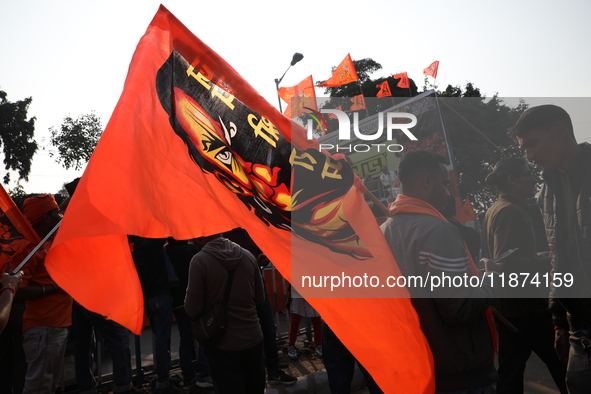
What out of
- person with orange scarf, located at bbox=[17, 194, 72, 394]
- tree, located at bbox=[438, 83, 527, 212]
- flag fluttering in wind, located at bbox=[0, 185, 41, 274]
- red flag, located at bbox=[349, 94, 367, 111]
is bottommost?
person with orange scarf, located at bbox=[17, 194, 72, 394]

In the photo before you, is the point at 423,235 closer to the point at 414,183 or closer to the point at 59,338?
the point at 414,183

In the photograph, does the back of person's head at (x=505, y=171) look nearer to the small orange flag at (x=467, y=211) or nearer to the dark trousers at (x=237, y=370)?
the dark trousers at (x=237, y=370)

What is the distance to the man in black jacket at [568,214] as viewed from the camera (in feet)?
8.54

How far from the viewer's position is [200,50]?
2.66 metres

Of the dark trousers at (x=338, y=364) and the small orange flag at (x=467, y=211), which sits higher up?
the small orange flag at (x=467, y=211)

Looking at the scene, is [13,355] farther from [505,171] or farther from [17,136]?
[17,136]

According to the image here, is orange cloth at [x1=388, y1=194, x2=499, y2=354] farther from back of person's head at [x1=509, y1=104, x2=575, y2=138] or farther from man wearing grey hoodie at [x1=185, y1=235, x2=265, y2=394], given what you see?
man wearing grey hoodie at [x1=185, y1=235, x2=265, y2=394]

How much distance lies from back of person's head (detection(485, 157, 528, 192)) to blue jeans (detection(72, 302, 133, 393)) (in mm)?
3839

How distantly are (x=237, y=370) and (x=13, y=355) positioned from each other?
2.07m

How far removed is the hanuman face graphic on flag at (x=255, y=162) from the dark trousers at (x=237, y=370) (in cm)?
173

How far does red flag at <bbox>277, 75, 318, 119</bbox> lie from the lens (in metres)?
16.2

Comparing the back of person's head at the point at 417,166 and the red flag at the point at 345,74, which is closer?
the back of person's head at the point at 417,166

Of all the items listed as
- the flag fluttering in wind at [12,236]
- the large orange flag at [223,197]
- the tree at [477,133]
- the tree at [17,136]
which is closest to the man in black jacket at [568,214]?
the large orange flag at [223,197]

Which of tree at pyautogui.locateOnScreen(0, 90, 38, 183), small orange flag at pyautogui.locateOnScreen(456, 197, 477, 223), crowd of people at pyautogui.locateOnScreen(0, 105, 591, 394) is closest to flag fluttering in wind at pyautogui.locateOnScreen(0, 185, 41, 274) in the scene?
crowd of people at pyautogui.locateOnScreen(0, 105, 591, 394)
